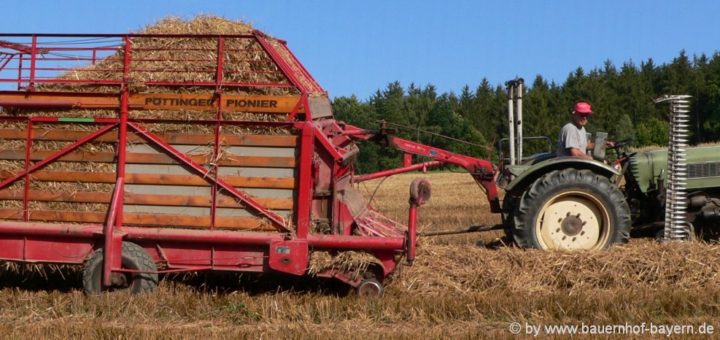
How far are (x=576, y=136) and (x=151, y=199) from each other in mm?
4279

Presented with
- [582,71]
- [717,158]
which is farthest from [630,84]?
[717,158]

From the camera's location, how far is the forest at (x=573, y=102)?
5012 cm

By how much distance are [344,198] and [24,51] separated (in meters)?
3.46

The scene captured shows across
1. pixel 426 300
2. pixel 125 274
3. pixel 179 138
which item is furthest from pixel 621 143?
pixel 125 274

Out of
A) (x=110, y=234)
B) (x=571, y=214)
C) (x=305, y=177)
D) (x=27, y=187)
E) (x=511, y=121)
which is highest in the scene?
(x=511, y=121)

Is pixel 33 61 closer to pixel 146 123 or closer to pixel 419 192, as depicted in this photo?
pixel 146 123

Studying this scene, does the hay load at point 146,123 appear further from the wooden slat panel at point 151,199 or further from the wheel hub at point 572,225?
the wheel hub at point 572,225

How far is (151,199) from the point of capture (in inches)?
303

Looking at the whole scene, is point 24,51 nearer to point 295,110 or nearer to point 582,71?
point 295,110

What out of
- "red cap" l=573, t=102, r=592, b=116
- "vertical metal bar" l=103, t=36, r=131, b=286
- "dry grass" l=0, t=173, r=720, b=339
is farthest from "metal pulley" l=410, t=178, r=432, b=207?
"vertical metal bar" l=103, t=36, r=131, b=286

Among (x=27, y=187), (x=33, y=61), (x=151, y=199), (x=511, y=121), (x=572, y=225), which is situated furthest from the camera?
(x=511, y=121)

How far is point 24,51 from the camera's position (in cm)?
834

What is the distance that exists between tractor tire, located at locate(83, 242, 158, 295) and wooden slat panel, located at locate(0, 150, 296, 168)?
781mm

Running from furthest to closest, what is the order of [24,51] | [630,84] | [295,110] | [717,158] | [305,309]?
[630,84], [717,158], [24,51], [295,110], [305,309]
